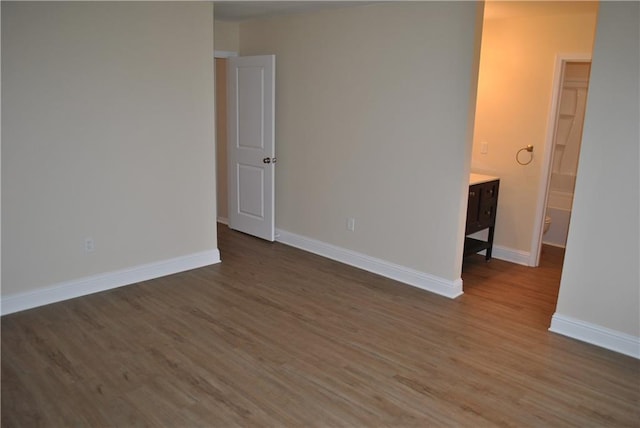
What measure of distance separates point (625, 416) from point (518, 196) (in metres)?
2.73

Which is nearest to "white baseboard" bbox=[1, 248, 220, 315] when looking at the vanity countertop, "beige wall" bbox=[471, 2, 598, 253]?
the vanity countertop

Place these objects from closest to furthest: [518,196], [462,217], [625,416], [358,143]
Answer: [625,416], [462,217], [358,143], [518,196]

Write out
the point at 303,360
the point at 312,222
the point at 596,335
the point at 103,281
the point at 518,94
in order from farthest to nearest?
the point at 312,222 < the point at 518,94 < the point at 103,281 < the point at 596,335 < the point at 303,360

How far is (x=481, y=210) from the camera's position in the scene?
4.90m

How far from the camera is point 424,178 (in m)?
4.19

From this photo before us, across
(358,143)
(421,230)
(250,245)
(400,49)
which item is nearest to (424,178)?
(421,230)

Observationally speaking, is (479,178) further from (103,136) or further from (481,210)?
(103,136)

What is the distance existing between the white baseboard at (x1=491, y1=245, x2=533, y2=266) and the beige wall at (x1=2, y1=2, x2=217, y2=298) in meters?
2.92

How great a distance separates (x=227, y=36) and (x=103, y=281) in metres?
2.93

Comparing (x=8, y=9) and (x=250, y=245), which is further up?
(x=8, y=9)

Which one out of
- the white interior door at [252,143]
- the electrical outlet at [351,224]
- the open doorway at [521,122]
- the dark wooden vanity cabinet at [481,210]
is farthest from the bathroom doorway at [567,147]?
the white interior door at [252,143]

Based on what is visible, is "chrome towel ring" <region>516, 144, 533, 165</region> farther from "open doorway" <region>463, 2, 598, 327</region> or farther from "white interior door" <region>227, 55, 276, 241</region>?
"white interior door" <region>227, 55, 276, 241</region>

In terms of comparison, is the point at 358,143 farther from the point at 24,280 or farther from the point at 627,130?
the point at 24,280

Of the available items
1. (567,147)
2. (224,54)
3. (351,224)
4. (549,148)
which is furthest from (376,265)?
(567,147)
